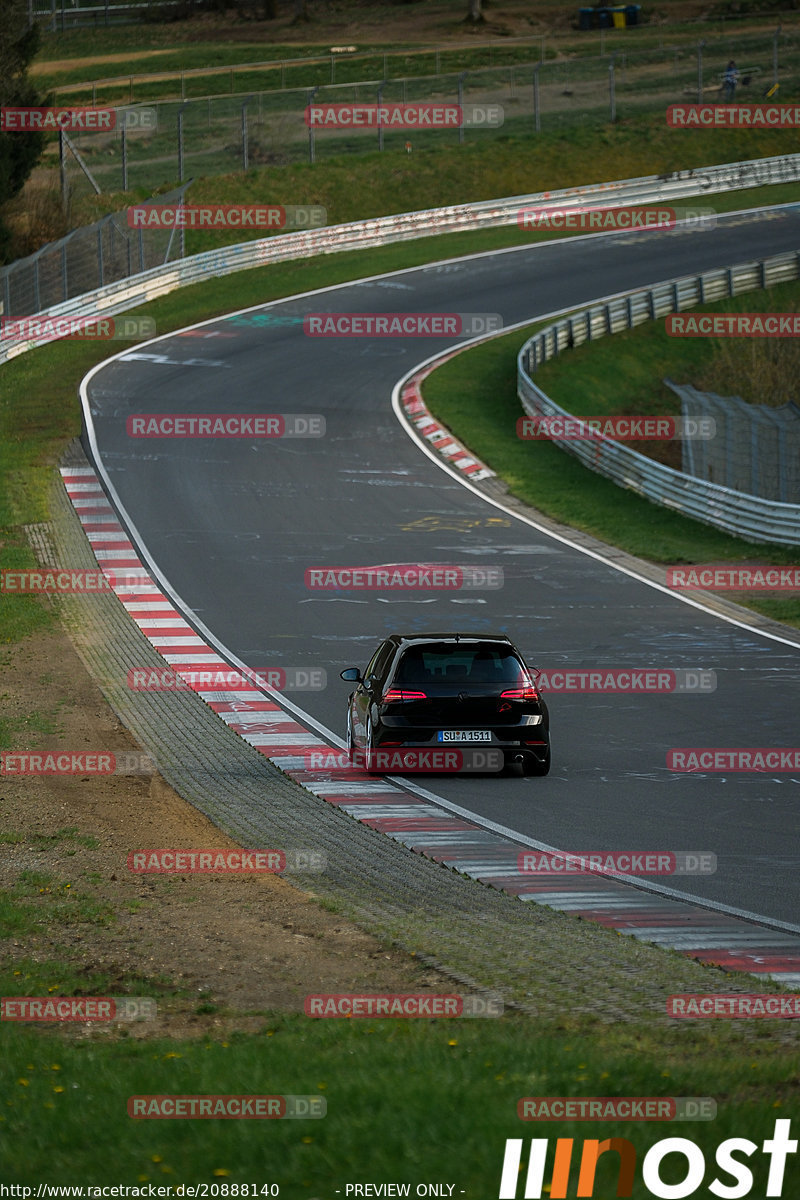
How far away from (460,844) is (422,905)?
182cm

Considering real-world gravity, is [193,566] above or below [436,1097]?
below

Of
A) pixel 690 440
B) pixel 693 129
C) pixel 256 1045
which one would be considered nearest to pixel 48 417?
pixel 690 440

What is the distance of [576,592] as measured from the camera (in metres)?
23.9

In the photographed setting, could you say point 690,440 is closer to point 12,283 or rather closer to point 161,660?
point 161,660

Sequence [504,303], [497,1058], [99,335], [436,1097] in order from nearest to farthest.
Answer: [436,1097]
[497,1058]
[99,335]
[504,303]

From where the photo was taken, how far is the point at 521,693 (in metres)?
14.5

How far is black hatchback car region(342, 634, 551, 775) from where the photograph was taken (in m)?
14.5

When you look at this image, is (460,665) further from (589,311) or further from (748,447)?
(589,311)

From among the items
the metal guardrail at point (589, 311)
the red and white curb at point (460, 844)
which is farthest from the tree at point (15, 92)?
the red and white curb at point (460, 844)

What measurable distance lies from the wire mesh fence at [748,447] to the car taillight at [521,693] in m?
14.0

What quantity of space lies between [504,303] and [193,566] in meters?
25.7
